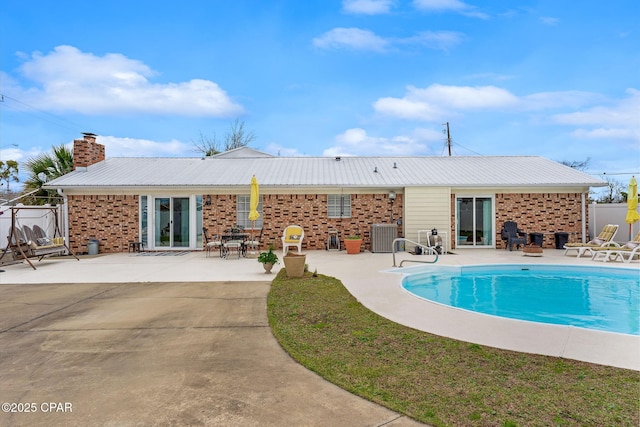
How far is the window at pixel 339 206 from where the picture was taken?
14492mm

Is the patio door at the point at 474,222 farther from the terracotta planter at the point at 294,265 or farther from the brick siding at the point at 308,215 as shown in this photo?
the terracotta planter at the point at 294,265

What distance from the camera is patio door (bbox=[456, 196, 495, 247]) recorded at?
576 inches

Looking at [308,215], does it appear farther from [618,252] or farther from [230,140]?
[230,140]

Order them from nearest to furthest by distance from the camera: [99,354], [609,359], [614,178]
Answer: [609,359] → [99,354] → [614,178]

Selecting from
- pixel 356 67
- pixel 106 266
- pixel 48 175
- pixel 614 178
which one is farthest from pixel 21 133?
pixel 614 178

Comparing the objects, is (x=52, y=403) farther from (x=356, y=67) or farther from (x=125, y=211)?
(x=356, y=67)

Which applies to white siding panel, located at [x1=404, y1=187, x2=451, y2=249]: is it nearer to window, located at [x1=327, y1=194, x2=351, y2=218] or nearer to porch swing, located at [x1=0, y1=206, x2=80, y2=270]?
window, located at [x1=327, y1=194, x2=351, y2=218]

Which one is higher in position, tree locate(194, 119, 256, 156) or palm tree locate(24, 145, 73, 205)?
tree locate(194, 119, 256, 156)

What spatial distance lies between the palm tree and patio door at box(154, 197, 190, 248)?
561 centimetres

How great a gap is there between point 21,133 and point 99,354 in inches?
841

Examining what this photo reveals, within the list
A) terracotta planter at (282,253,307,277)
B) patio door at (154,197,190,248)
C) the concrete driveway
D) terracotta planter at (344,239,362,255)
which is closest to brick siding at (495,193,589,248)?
terracotta planter at (344,239,362,255)

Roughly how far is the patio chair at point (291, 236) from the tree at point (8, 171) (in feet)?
66.3

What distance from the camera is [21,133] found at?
64.4 ft

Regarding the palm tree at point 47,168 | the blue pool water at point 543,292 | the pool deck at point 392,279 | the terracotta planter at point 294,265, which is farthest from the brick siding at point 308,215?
the palm tree at point 47,168
